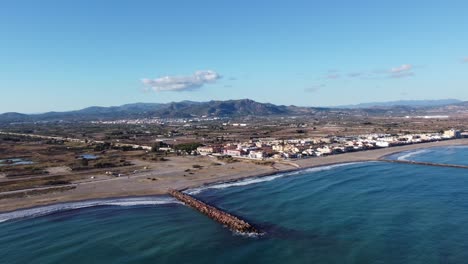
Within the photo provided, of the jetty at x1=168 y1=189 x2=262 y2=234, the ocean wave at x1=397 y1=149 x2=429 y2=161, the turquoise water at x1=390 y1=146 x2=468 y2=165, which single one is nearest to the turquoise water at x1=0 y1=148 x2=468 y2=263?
the jetty at x1=168 y1=189 x2=262 y2=234

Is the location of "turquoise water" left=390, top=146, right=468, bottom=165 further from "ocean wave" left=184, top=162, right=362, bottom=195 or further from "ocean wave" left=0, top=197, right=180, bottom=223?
"ocean wave" left=0, top=197, right=180, bottom=223

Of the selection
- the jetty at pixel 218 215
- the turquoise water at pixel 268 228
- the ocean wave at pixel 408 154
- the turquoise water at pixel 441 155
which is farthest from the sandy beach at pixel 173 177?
the jetty at pixel 218 215

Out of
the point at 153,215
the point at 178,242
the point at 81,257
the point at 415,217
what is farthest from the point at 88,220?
the point at 415,217

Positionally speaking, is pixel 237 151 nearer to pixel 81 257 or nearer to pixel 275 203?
pixel 275 203

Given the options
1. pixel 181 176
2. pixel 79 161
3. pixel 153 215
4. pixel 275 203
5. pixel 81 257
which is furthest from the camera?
pixel 79 161

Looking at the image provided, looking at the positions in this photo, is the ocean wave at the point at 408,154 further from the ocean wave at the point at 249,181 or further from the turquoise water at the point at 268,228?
the turquoise water at the point at 268,228
